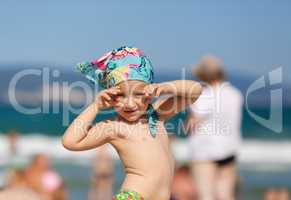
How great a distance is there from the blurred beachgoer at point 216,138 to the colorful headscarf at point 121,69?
3.37m

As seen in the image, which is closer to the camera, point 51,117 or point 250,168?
point 250,168

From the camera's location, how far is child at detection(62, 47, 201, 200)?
→ 394cm

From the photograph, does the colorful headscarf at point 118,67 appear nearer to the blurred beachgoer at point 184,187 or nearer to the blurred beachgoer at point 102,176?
the blurred beachgoer at point 184,187

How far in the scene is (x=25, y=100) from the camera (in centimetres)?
3638

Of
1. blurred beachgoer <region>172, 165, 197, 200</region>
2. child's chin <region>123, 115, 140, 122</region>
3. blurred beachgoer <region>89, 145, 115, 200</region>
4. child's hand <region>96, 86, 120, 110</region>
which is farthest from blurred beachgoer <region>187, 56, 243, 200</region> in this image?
child's hand <region>96, 86, 120, 110</region>

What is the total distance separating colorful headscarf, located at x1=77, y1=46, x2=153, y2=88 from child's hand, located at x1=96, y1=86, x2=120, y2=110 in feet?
0.30

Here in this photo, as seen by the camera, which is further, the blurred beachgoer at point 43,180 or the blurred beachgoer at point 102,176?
the blurred beachgoer at point 102,176

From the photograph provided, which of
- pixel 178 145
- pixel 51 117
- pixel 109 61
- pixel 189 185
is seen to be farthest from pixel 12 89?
pixel 51 117

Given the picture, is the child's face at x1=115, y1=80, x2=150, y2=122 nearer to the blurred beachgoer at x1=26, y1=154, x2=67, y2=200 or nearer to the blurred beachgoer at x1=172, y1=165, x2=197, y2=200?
the blurred beachgoer at x1=26, y1=154, x2=67, y2=200

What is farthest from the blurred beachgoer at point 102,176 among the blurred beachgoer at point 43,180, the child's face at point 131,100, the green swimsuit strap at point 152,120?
the child's face at point 131,100

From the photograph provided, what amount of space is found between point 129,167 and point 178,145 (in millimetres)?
20724

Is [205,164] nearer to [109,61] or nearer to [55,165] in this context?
[109,61]

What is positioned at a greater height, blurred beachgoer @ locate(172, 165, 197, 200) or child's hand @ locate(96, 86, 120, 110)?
child's hand @ locate(96, 86, 120, 110)

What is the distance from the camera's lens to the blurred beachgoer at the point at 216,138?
25.2 ft
